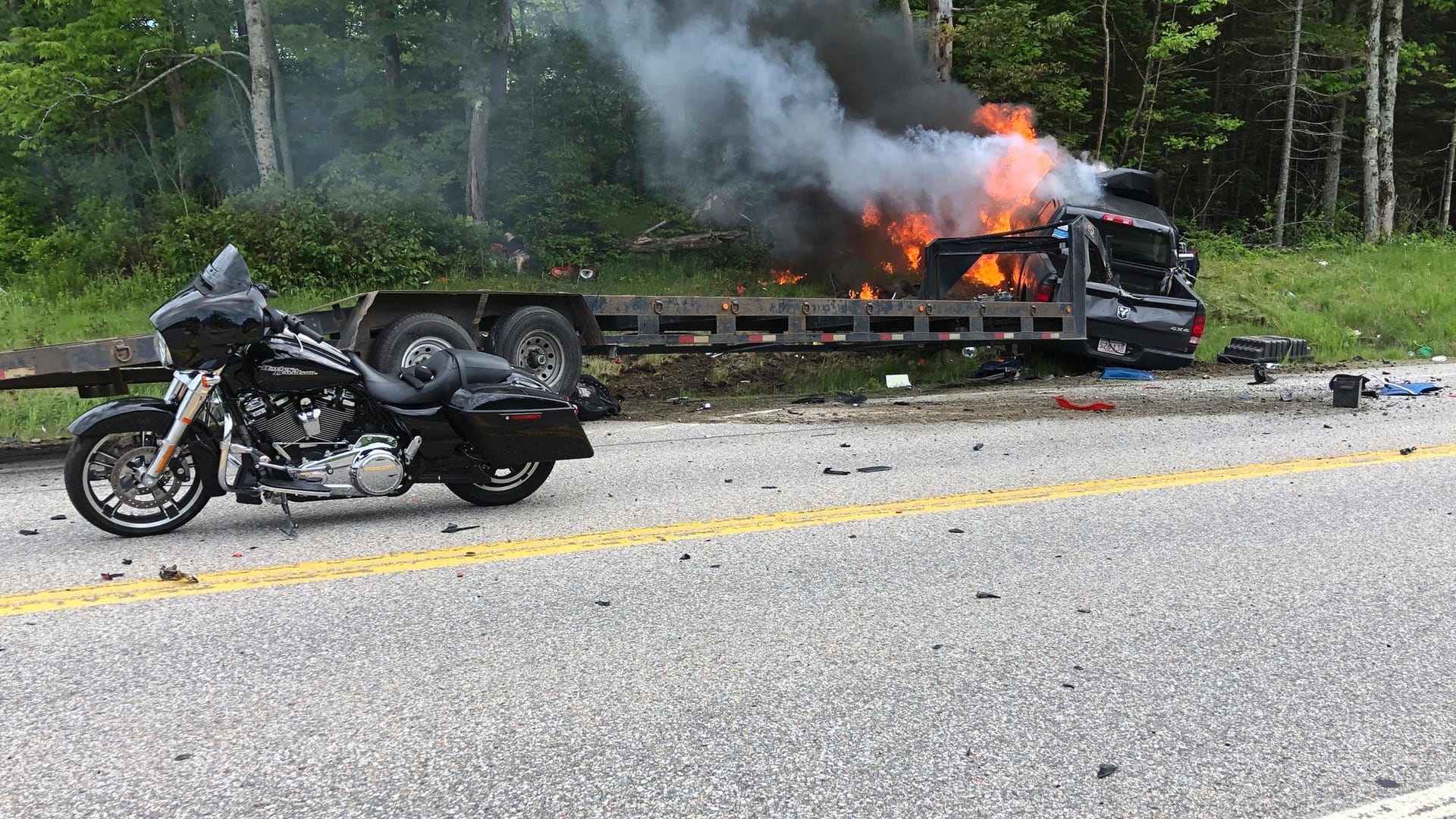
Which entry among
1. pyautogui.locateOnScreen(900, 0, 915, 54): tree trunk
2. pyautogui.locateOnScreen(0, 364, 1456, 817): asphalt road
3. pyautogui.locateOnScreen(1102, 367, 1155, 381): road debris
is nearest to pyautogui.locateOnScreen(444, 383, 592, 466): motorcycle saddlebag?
pyautogui.locateOnScreen(0, 364, 1456, 817): asphalt road

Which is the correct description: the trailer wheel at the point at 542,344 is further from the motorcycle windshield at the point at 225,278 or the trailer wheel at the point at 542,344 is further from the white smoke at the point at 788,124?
the white smoke at the point at 788,124

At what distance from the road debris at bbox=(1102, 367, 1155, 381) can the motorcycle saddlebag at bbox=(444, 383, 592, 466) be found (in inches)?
352

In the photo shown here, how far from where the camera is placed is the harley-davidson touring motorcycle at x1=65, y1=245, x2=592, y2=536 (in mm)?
4957

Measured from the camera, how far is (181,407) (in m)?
4.96

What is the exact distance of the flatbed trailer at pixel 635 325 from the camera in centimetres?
738

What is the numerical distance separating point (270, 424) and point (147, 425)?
1.84 feet

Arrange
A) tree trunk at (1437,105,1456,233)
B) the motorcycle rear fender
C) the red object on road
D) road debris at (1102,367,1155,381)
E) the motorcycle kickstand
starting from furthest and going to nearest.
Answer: tree trunk at (1437,105,1456,233) < road debris at (1102,367,1155,381) < the red object on road < the motorcycle kickstand < the motorcycle rear fender

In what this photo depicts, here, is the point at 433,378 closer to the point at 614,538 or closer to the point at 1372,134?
the point at 614,538

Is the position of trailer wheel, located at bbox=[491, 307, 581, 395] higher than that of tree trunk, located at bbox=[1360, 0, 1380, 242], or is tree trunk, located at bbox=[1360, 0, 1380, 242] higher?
tree trunk, located at bbox=[1360, 0, 1380, 242]

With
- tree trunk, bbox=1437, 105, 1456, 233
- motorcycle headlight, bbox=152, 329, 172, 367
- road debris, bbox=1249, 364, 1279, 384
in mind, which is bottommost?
road debris, bbox=1249, 364, 1279, 384

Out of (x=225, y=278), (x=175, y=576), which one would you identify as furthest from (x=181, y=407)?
(x=175, y=576)

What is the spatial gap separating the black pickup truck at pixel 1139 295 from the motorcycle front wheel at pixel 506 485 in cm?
863

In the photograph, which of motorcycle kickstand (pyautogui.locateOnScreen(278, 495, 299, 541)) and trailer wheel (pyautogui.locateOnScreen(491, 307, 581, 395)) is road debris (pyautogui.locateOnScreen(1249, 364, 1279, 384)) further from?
motorcycle kickstand (pyautogui.locateOnScreen(278, 495, 299, 541))

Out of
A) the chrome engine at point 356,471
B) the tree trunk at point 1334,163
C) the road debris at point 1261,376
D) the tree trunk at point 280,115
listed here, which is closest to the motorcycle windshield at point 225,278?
the chrome engine at point 356,471
